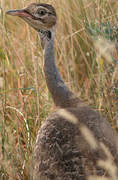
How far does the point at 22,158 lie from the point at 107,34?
3.95 ft

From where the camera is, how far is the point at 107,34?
331 centimetres

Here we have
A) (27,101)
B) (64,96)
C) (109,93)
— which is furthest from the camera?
(27,101)

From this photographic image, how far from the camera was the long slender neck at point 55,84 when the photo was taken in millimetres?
2956

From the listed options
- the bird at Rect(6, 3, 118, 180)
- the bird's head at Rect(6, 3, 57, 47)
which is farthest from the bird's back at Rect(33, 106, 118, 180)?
the bird's head at Rect(6, 3, 57, 47)

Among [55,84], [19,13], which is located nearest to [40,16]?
[19,13]

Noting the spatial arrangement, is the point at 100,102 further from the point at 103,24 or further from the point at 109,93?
the point at 103,24

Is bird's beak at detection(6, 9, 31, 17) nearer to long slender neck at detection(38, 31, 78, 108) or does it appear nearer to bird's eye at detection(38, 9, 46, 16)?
bird's eye at detection(38, 9, 46, 16)

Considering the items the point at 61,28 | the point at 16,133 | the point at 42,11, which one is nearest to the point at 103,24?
the point at 42,11

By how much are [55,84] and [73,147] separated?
75 cm

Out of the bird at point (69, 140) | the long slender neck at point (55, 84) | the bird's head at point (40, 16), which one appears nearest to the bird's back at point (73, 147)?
the bird at point (69, 140)

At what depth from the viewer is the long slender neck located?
2956 millimetres

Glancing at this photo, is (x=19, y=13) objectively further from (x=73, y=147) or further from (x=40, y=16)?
(x=73, y=147)

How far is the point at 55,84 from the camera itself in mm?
3006

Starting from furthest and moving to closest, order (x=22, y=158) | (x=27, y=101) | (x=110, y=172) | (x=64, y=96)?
1. (x=27, y=101)
2. (x=22, y=158)
3. (x=64, y=96)
4. (x=110, y=172)
